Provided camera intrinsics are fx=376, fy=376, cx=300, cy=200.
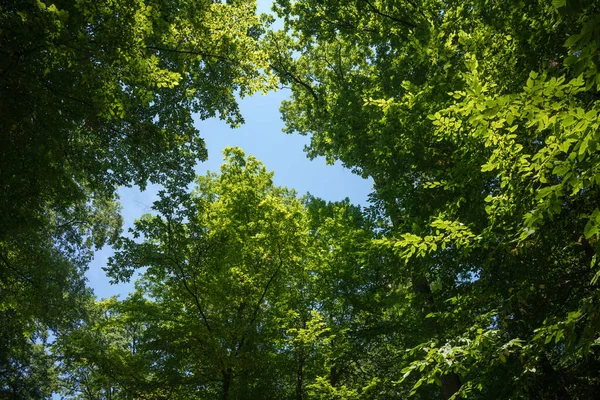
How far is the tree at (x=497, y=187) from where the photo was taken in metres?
2.64

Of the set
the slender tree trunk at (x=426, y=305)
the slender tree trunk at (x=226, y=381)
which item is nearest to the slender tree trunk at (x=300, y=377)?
the slender tree trunk at (x=226, y=381)

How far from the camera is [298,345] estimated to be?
9.30 m

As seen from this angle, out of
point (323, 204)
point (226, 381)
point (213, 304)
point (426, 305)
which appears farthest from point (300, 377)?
point (323, 204)

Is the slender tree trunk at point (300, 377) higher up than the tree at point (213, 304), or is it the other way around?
the tree at point (213, 304)

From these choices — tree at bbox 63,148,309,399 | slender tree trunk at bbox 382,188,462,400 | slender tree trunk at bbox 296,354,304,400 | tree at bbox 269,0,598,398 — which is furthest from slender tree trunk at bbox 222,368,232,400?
slender tree trunk at bbox 382,188,462,400

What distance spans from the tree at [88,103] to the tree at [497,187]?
375 cm

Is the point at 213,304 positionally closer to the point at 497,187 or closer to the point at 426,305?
the point at 426,305

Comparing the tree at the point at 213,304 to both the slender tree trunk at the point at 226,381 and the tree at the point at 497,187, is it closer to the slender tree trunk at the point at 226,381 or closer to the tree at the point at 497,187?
the slender tree trunk at the point at 226,381

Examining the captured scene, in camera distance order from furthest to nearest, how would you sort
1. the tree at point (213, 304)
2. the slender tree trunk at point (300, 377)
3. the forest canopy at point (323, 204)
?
the slender tree trunk at point (300, 377) → the tree at point (213, 304) → the forest canopy at point (323, 204)

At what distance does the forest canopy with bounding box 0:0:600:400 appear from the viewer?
12.5 ft

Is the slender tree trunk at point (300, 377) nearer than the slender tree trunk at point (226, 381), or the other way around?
the slender tree trunk at point (226, 381)

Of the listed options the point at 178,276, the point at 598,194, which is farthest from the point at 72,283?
the point at 598,194

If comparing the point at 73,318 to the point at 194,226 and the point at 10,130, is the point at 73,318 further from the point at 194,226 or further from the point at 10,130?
the point at 10,130

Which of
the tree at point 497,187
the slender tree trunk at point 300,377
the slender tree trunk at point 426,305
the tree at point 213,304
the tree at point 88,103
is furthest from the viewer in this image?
the slender tree trunk at point 300,377
